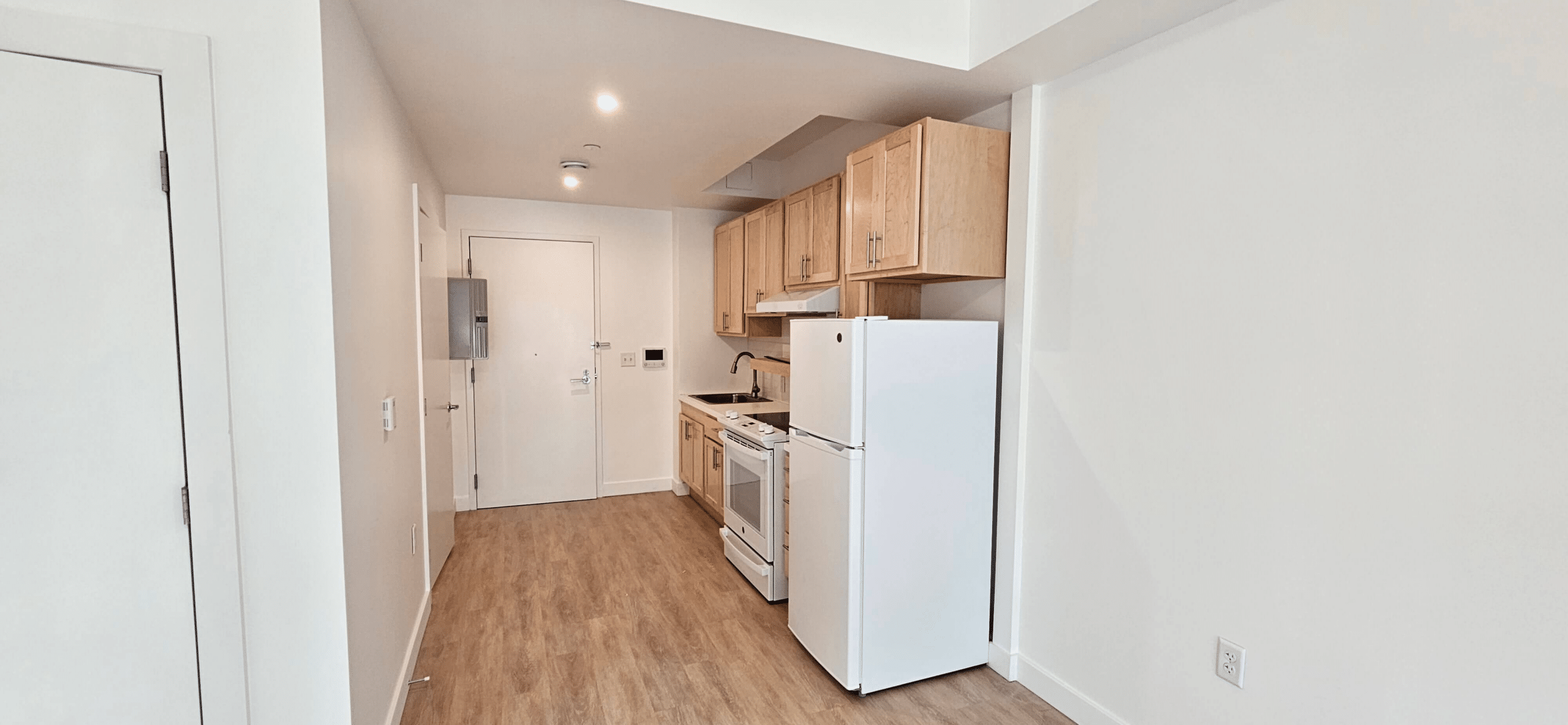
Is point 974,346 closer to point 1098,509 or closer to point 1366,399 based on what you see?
point 1098,509

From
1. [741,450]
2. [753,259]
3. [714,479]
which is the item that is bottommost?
[714,479]

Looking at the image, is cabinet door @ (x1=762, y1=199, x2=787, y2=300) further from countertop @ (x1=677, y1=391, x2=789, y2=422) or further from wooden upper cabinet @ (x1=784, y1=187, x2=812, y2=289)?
countertop @ (x1=677, y1=391, x2=789, y2=422)

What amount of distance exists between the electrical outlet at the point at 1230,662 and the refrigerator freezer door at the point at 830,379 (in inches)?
47.1

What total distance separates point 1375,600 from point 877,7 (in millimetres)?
2061

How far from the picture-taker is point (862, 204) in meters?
2.71

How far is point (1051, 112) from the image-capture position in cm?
236

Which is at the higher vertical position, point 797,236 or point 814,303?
point 797,236

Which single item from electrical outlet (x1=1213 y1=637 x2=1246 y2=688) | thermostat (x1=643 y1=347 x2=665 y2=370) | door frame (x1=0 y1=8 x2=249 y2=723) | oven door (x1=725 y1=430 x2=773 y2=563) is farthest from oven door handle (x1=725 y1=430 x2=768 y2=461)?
door frame (x1=0 y1=8 x2=249 y2=723)

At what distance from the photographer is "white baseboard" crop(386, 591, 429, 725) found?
2188 millimetres

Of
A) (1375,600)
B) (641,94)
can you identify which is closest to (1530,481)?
(1375,600)

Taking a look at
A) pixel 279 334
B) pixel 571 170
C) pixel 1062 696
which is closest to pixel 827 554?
pixel 1062 696

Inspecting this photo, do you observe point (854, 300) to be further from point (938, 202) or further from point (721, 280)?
point (721, 280)

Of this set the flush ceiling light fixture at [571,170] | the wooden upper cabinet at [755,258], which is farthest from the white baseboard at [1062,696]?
the flush ceiling light fixture at [571,170]

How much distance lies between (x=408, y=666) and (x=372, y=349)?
4.21 feet
